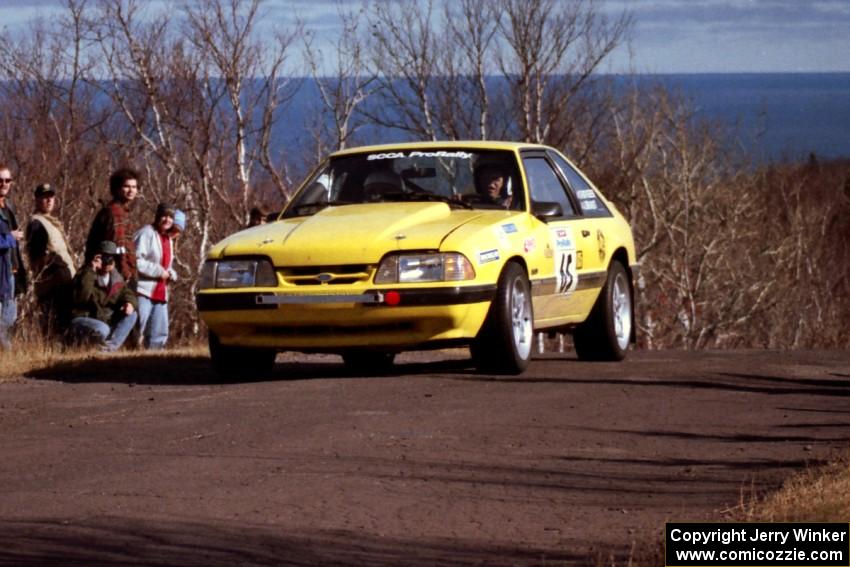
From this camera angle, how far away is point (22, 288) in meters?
14.6

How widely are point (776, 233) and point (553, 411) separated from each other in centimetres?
6721

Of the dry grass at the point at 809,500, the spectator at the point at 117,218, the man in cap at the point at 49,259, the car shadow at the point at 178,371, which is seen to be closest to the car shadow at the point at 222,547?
the dry grass at the point at 809,500

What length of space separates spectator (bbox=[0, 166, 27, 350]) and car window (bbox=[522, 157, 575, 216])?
4127mm

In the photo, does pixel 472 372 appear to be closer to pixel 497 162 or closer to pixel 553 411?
pixel 497 162

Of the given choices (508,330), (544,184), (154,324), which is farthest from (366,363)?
(154,324)

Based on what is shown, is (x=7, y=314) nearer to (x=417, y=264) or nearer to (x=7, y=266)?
(x=7, y=266)

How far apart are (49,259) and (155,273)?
35.0 inches

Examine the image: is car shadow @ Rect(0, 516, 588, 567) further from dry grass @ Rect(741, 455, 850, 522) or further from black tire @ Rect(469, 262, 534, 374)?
black tire @ Rect(469, 262, 534, 374)

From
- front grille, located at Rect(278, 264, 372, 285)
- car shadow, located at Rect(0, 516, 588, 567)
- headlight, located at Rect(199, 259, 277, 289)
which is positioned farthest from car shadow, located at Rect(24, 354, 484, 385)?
car shadow, located at Rect(0, 516, 588, 567)

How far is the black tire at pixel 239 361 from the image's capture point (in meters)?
12.1

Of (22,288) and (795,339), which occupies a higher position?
(22,288)

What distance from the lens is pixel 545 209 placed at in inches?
496

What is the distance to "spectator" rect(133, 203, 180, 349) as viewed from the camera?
15.5 metres

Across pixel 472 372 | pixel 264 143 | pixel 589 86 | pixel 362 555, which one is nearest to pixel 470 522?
pixel 362 555
